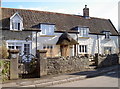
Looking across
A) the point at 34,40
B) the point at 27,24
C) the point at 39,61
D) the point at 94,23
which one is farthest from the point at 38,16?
the point at 39,61

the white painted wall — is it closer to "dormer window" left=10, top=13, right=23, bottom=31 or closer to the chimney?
"dormer window" left=10, top=13, right=23, bottom=31

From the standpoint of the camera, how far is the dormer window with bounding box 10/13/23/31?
1962cm

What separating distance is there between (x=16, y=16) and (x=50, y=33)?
4920 millimetres

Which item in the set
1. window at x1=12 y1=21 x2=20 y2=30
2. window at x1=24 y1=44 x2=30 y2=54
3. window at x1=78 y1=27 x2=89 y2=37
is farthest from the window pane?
window at x1=78 y1=27 x2=89 y2=37

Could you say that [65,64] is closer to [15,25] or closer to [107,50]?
[15,25]

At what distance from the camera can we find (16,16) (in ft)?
65.6

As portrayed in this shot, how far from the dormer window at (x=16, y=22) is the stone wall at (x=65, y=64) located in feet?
31.6

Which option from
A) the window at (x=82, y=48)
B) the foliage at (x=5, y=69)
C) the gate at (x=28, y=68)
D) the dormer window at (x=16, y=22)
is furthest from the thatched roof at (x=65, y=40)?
the foliage at (x=5, y=69)

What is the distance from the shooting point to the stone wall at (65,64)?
11.6 m

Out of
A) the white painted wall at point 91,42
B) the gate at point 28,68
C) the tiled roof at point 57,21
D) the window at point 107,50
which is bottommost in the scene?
the gate at point 28,68

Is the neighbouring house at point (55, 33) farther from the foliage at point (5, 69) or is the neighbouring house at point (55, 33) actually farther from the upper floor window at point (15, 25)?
the foliage at point (5, 69)

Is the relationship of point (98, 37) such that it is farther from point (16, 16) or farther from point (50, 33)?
point (16, 16)

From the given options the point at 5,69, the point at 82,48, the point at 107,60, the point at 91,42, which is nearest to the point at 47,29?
the point at 82,48

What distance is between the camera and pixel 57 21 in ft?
77.9
